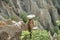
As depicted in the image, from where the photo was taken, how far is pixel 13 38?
23438 millimetres

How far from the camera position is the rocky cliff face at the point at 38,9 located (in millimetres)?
51494

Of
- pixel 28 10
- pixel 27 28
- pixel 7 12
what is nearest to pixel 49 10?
pixel 28 10

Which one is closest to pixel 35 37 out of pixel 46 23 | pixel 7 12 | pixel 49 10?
pixel 7 12

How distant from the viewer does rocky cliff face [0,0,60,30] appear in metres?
51.5

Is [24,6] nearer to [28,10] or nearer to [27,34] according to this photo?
[28,10]

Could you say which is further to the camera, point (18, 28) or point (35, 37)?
point (18, 28)

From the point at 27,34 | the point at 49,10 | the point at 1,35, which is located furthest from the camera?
the point at 49,10

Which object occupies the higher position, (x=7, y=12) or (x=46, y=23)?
(x=7, y=12)

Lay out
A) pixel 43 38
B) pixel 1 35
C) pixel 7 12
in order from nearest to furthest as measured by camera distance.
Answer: pixel 43 38, pixel 1 35, pixel 7 12

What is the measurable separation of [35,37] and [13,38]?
3.94 metres

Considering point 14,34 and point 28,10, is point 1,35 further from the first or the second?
point 28,10

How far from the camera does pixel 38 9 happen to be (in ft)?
226

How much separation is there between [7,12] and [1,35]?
2487 centimetres

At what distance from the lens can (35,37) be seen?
20.2m
